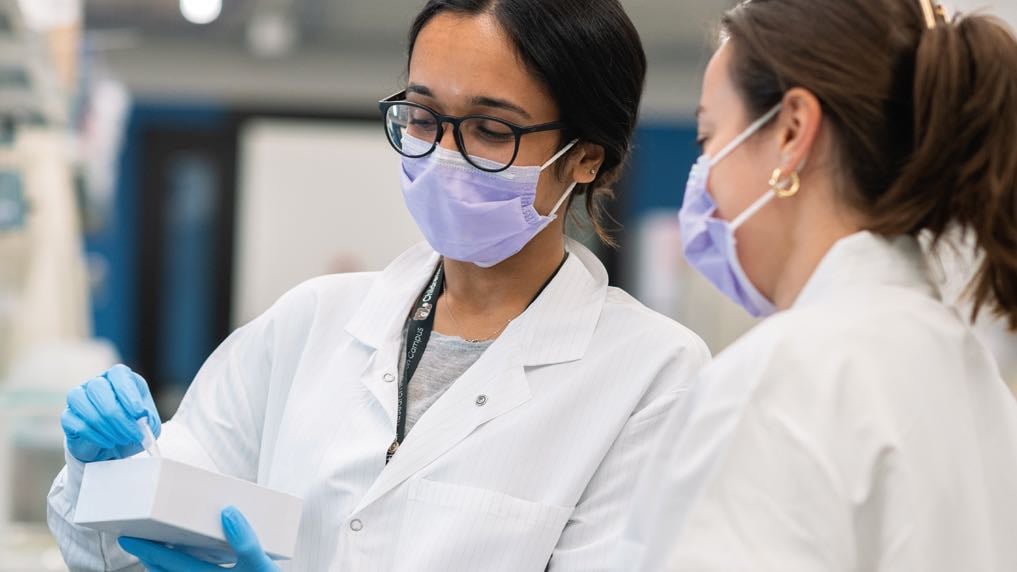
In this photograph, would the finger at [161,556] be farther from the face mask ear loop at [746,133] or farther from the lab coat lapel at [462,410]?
the face mask ear loop at [746,133]

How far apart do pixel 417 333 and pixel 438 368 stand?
0.24ft

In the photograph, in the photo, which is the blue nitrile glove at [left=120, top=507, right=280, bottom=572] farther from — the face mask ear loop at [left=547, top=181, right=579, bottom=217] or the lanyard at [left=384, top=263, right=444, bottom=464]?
the face mask ear loop at [left=547, top=181, right=579, bottom=217]

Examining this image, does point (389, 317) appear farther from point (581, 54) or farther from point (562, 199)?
point (581, 54)

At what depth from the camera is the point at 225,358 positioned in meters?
1.82

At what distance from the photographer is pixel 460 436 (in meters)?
1.58

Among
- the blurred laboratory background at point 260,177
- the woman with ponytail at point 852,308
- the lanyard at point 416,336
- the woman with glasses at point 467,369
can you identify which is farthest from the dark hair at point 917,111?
the blurred laboratory background at point 260,177

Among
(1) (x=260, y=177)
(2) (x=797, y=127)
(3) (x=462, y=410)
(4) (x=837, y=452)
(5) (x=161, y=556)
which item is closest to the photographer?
(4) (x=837, y=452)

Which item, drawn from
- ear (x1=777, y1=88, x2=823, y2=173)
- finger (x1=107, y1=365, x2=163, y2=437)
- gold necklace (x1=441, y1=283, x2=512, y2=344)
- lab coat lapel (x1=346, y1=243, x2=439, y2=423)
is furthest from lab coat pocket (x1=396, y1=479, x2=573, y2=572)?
ear (x1=777, y1=88, x2=823, y2=173)

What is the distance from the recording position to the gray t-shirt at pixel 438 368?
1.66m

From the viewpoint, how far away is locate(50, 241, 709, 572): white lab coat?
1.54 m

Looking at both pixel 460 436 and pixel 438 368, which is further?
pixel 438 368

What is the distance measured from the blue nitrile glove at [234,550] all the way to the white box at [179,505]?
12 mm

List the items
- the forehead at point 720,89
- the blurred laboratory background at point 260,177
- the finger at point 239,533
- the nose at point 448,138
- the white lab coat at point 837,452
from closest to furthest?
1. the white lab coat at point 837,452
2. the forehead at point 720,89
3. the finger at point 239,533
4. the nose at point 448,138
5. the blurred laboratory background at point 260,177

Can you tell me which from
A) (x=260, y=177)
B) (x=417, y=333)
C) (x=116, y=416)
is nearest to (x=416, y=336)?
(x=417, y=333)
